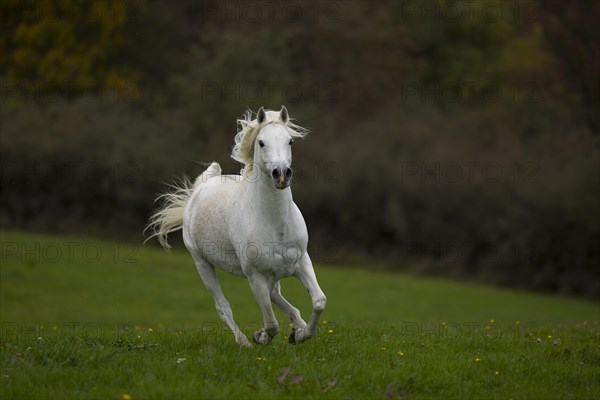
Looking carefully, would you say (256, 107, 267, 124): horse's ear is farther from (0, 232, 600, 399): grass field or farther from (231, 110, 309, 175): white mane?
(0, 232, 600, 399): grass field

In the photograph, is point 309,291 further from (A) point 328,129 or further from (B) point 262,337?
(A) point 328,129

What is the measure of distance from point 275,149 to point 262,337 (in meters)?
2.23

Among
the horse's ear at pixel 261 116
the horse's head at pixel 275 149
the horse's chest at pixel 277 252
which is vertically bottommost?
the horse's chest at pixel 277 252

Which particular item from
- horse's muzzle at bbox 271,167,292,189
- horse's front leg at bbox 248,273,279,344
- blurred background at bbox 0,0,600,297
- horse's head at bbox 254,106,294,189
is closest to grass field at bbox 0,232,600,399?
horse's front leg at bbox 248,273,279,344

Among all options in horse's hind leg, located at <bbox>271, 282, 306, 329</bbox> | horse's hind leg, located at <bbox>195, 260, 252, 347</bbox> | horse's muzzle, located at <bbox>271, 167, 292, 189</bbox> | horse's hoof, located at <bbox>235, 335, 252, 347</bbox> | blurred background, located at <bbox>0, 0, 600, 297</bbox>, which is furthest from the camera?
blurred background, located at <bbox>0, 0, 600, 297</bbox>

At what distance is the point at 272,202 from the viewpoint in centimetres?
855

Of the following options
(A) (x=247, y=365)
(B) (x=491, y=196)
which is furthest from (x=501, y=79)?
→ (A) (x=247, y=365)

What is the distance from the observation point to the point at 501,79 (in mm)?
46500

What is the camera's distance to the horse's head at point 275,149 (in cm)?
791

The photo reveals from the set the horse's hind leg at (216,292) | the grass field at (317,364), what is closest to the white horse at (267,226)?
the horse's hind leg at (216,292)

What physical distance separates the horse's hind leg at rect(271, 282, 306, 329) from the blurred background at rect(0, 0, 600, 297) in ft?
55.5

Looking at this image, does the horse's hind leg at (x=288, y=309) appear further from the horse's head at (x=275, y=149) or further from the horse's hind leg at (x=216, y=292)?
the horse's head at (x=275, y=149)

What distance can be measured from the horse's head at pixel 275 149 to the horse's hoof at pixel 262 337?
181cm

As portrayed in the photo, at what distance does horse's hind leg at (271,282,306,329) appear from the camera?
29.3 ft
